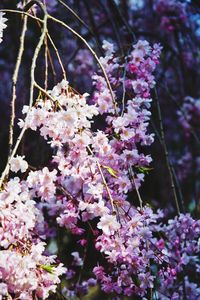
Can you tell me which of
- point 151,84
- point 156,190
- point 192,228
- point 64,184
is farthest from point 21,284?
point 156,190

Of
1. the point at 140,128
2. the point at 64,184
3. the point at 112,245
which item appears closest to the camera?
the point at 112,245

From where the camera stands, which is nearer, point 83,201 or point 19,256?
point 19,256

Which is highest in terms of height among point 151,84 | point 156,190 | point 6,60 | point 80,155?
point 6,60

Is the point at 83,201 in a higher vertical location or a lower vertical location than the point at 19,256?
higher

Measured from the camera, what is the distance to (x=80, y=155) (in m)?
2.07

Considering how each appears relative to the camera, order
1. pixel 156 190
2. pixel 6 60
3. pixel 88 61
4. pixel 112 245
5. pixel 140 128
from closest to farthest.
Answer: pixel 112 245, pixel 140 128, pixel 88 61, pixel 156 190, pixel 6 60

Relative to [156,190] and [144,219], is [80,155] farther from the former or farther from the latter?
[156,190]

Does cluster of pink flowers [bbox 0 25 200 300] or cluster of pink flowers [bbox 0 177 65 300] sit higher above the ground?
cluster of pink flowers [bbox 0 25 200 300]

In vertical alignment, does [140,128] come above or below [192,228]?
above

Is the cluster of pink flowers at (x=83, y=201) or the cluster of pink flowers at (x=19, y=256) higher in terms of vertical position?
the cluster of pink flowers at (x=83, y=201)

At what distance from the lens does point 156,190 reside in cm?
534

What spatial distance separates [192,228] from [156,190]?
283cm

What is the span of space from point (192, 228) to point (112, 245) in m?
0.67

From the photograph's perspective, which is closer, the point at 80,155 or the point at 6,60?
the point at 80,155
